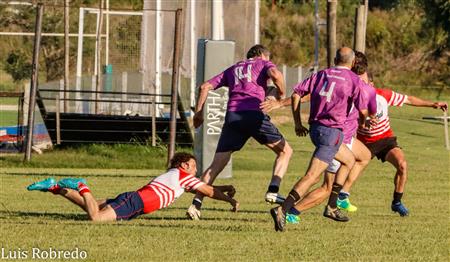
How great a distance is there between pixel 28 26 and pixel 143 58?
19.8 m

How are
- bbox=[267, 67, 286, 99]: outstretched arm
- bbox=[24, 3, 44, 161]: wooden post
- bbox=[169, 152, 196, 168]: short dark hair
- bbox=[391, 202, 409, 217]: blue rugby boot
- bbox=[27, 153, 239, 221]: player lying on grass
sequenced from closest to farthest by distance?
1. bbox=[27, 153, 239, 221]: player lying on grass
2. bbox=[169, 152, 196, 168]: short dark hair
3. bbox=[267, 67, 286, 99]: outstretched arm
4. bbox=[391, 202, 409, 217]: blue rugby boot
5. bbox=[24, 3, 44, 161]: wooden post

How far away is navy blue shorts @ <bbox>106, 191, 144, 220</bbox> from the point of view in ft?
44.5

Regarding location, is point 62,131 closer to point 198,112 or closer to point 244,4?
point 244,4

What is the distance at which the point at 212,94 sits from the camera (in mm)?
22781

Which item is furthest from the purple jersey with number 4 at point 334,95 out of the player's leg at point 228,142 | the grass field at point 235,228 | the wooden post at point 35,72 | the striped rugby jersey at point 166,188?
the wooden post at point 35,72

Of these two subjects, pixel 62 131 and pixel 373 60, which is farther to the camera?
pixel 373 60

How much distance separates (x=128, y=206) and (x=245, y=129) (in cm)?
243

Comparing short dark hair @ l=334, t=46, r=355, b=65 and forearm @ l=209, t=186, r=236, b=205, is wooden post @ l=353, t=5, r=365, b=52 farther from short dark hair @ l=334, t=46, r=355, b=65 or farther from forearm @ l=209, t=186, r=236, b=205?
short dark hair @ l=334, t=46, r=355, b=65

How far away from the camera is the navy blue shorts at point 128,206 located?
1357 centimetres

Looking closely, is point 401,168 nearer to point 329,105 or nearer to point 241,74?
point 241,74

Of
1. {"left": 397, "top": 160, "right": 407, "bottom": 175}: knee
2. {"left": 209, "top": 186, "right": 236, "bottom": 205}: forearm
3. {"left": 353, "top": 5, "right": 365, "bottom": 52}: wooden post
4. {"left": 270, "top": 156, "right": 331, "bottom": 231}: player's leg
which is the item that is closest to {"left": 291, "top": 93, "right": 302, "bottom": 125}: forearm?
{"left": 270, "top": 156, "right": 331, "bottom": 231}: player's leg

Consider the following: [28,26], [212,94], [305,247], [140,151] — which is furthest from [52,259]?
[28,26]

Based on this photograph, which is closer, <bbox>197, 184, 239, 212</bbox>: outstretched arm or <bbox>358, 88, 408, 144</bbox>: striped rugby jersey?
<bbox>197, 184, 239, 212</bbox>: outstretched arm

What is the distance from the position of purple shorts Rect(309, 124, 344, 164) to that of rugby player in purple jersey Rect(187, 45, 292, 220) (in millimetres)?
1717
